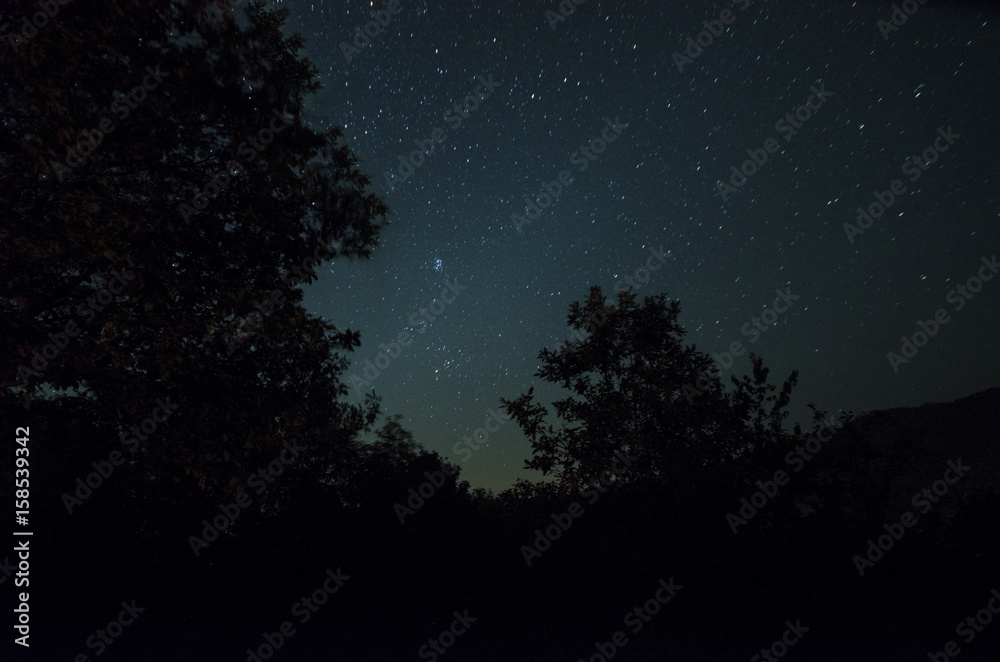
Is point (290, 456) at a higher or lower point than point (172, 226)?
lower

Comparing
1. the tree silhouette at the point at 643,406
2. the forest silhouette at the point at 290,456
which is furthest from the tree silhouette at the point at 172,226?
the tree silhouette at the point at 643,406

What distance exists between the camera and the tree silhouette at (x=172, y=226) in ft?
22.1

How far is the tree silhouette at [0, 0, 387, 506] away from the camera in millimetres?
6723

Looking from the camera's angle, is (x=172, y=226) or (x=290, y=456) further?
(x=290, y=456)

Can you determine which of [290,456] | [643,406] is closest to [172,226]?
[290,456]

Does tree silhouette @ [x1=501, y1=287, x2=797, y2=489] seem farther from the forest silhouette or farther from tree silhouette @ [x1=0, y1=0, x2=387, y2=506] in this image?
tree silhouette @ [x1=0, y1=0, x2=387, y2=506]

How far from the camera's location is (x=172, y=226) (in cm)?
728

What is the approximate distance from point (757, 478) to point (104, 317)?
11.4 m

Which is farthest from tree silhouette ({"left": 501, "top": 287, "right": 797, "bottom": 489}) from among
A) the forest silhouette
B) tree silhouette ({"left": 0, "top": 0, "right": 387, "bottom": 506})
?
tree silhouette ({"left": 0, "top": 0, "right": 387, "bottom": 506})

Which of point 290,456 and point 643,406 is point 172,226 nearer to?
point 290,456

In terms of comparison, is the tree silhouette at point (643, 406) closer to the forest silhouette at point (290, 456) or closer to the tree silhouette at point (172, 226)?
the forest silhouette at point (290, 456)

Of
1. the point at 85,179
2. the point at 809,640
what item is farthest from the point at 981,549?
the point at 85,179

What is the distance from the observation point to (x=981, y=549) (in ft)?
33.9

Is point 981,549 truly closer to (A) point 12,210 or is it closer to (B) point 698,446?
(B) point 698,446
